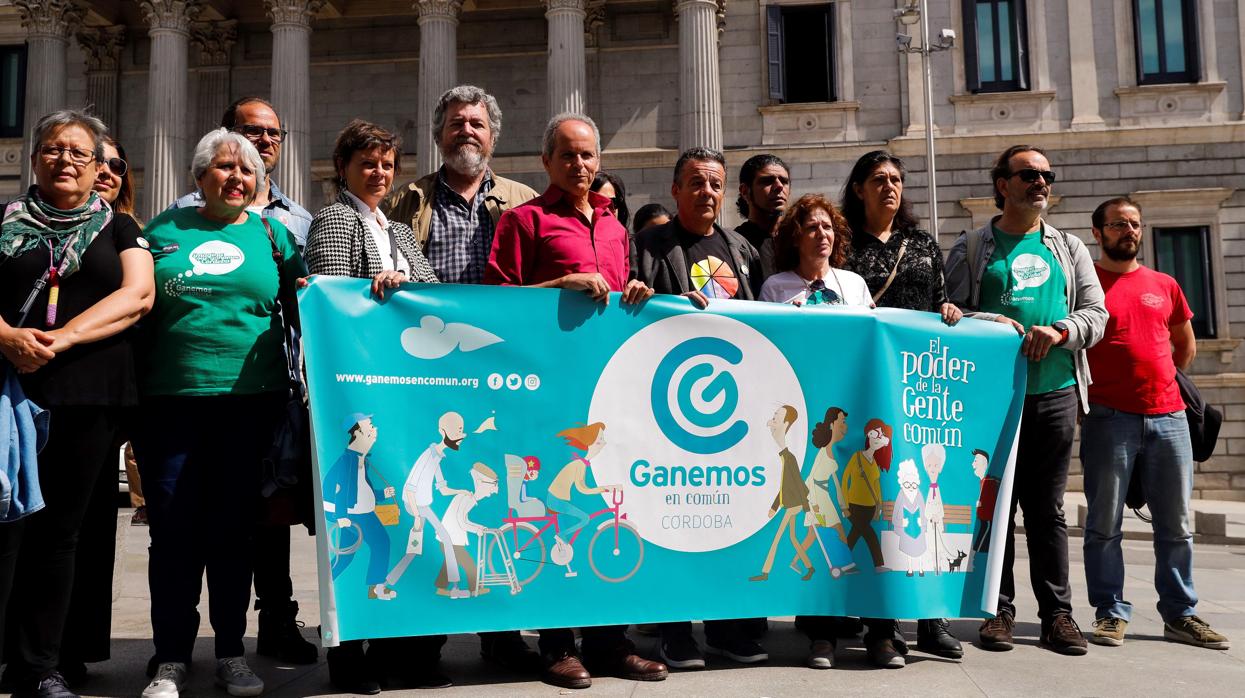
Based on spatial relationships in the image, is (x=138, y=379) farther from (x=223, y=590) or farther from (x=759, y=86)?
(x=759, y=86)

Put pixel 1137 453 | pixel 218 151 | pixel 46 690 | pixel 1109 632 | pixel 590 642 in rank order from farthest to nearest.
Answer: pixel 1137 453
pixel 1109 632
pixel 590 642
pixel 218 151
pixel 46 690

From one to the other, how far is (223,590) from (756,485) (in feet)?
7.85

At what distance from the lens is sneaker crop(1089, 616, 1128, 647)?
5.56 metres

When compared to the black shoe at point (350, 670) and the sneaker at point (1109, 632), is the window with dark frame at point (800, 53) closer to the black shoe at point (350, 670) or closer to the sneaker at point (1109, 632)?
the sneaker at point (1109, 632)

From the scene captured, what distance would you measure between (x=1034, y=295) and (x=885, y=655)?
214 centimetres

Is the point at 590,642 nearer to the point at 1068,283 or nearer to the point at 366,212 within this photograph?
the point at 366,212

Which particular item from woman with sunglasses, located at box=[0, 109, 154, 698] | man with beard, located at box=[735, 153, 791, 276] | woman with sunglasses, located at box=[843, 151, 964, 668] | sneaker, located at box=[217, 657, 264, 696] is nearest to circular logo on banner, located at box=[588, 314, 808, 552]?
woman with sunglasses, located at box=[843, 151, 964, 668]

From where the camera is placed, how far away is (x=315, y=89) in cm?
2658

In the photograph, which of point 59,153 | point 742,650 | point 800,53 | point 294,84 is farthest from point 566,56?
point 742,650

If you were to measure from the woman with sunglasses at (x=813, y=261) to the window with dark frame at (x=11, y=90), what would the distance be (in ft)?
87.5

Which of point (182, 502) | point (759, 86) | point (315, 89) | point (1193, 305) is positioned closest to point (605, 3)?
point (759, 86)

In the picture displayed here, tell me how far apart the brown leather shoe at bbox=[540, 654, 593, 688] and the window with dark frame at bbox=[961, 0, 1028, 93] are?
21.8 m

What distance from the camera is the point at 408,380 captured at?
444 centimetres

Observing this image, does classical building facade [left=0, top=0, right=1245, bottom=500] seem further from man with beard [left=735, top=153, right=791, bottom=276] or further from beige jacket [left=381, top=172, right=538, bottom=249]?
beige jacket [left=381, top=172, right=538, bottom=249]
